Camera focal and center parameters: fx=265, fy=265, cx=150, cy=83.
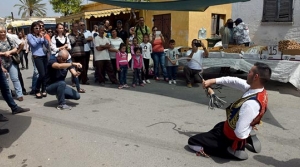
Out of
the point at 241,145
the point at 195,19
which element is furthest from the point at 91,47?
the point at 195,19

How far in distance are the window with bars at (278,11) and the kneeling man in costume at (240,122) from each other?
25.8 feet

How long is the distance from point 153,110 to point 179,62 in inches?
132

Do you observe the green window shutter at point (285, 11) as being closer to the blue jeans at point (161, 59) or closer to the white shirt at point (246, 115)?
the blue jeans at point (161, 59)

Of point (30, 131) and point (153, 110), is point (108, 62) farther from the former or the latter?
point (30, 131)

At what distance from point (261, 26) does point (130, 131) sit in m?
8.44

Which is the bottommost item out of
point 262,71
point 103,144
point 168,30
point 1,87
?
point 103,144

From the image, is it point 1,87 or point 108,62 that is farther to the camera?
point 108,62

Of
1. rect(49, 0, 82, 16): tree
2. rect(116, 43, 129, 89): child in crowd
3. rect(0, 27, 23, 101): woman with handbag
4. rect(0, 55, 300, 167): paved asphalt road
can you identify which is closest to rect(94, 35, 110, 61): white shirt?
rect(116, 43, 129, 89): child in crowd

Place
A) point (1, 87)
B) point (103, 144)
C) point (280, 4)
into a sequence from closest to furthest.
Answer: point (103, 144) → point (1, 87) → point (280, 4)

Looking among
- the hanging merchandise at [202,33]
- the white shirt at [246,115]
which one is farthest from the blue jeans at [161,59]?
the hanging merchandise at [202,33]

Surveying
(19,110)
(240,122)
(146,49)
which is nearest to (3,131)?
(19,110)

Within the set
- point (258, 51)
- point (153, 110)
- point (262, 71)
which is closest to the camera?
point (262, 71)

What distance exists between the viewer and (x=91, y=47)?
7645 mm

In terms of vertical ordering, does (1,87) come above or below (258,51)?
below
